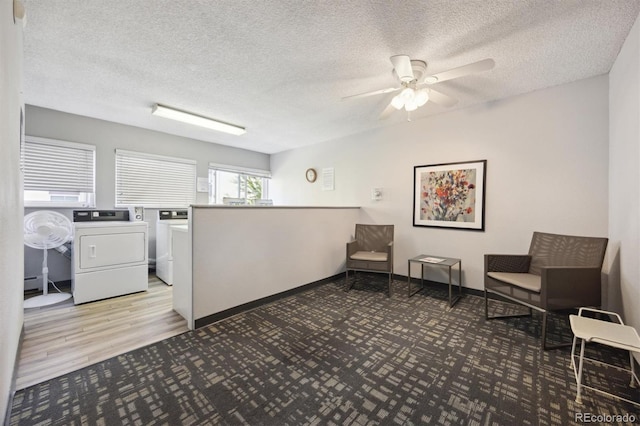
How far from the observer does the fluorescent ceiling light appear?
3433 millimetres

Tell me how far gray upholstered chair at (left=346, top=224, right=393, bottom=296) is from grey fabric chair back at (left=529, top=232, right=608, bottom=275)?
155cm

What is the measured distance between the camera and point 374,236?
160 inches

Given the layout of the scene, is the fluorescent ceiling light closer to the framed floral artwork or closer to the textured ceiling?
the textured ceiling

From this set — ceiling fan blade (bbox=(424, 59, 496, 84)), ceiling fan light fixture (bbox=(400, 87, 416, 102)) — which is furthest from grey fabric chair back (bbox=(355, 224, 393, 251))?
ceiling fan blade (bbox=(424, 59, 496, 84))

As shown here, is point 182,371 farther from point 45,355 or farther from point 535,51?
point 535,51

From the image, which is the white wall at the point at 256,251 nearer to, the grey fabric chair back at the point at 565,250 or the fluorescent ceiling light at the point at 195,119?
the fluorescent ceiling light at the point at 195,119

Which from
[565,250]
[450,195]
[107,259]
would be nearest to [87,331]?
[107,259]

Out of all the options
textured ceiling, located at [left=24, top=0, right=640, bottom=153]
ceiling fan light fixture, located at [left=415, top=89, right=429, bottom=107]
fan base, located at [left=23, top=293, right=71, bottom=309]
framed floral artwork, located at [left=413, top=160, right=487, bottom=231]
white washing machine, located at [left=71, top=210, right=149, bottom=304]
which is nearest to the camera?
textured ceiling, located at [left=24, top=0, right=640, bottom=153]

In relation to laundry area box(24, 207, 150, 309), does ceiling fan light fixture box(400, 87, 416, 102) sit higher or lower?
higher

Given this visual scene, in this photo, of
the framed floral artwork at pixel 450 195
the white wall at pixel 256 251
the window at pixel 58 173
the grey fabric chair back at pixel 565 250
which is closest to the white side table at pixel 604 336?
the grey fabric chair back at pixel 565 250

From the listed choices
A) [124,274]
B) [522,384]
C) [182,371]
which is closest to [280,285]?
[182,371]

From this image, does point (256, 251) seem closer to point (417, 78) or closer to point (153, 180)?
point (417, 78)

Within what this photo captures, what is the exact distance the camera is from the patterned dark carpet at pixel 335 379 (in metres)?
1.47

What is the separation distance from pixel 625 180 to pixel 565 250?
80 centimetres
